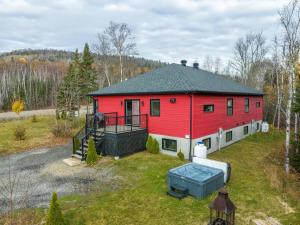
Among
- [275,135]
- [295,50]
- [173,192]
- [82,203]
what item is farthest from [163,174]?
[275,135]

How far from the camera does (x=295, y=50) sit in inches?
449

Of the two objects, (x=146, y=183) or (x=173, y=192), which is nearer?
(x=173, y=192)

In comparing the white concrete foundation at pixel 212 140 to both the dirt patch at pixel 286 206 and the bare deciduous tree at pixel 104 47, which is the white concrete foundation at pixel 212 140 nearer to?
the dirt patch at pixel 286 206

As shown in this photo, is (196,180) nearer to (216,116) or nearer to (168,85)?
(168,85)

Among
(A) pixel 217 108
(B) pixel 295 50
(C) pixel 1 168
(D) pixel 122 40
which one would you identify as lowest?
(C) pixel 1 168

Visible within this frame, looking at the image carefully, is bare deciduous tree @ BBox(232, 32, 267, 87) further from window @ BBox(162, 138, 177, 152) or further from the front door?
window @ BBox(162, 138, 177, 152)

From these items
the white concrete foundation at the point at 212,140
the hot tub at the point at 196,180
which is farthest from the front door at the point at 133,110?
the hot tub at the point at 196,180

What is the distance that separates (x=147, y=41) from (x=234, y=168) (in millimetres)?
27653

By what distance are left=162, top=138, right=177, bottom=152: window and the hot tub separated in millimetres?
4046

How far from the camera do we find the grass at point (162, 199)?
627cm

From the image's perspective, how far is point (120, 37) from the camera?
27.4 meters

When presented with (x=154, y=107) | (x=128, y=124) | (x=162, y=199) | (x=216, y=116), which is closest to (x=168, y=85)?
(x=154, y=107)

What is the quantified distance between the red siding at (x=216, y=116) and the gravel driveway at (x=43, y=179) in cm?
535

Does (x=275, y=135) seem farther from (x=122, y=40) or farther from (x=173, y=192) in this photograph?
(x=122, y=40)
